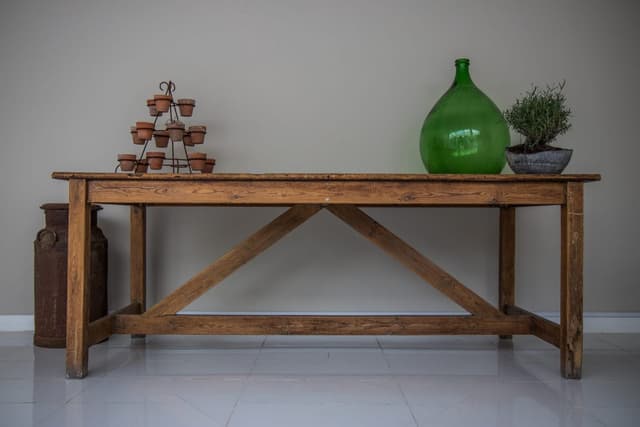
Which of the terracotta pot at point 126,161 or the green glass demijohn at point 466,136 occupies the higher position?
the green glass demijohn at point 466,136

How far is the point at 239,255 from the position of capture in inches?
94.9

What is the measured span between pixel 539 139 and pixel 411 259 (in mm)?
778

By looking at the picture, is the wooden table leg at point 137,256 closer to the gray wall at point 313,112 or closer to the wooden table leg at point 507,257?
the gray wall at point 313,112

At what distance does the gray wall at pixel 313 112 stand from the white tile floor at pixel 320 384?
0.35 meters

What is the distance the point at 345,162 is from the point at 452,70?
30.6 inches

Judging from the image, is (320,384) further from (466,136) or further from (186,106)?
(186,106)

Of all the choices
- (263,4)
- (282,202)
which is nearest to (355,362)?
(282,202)

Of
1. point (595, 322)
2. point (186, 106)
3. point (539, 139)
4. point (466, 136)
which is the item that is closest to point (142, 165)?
point (186, 106)

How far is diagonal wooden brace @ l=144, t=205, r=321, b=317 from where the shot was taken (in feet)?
7.75

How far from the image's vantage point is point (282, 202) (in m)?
1.98

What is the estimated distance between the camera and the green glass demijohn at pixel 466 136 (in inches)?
86.1

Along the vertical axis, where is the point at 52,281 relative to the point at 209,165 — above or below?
below

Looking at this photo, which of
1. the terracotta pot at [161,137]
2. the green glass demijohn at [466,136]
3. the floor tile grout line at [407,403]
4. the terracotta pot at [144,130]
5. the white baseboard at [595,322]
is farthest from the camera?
the white baseboard at [595,322]

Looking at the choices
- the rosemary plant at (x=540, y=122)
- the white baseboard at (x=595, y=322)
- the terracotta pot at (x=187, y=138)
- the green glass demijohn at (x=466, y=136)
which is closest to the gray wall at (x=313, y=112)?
the white baseboard at (x=595, y=322)
